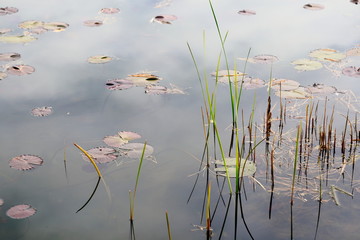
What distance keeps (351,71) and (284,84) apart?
0.53 meters

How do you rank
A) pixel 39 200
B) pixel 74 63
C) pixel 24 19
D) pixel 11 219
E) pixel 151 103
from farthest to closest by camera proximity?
pixel 24 19
pixel 74 63
pixel 151 103
pixel 39 200
pixel 11 219

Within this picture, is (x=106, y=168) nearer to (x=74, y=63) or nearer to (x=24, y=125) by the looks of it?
(x=24, y=125)

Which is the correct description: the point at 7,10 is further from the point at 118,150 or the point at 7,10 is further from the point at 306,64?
the point at 306,64

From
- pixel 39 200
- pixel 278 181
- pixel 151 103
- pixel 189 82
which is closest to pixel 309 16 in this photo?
pixel 189 82

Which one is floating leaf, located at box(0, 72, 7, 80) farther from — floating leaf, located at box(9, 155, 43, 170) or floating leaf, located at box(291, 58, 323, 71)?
floating leaf, located at box(291, 58, 323, 71)

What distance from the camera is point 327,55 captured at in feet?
11.5

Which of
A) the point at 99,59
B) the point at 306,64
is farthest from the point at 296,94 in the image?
the point at 99,59

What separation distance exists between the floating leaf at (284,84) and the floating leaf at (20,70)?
1722 mm

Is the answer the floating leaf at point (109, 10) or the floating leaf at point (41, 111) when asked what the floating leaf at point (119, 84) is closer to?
the floating leaf at point (41, 111)

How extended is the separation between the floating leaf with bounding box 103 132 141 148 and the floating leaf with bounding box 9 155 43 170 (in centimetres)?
37

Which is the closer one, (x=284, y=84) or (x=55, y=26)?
(x=284, y=84)

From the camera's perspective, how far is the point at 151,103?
298cm

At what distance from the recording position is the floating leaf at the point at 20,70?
3336 millimetres

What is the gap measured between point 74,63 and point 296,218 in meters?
2.14
